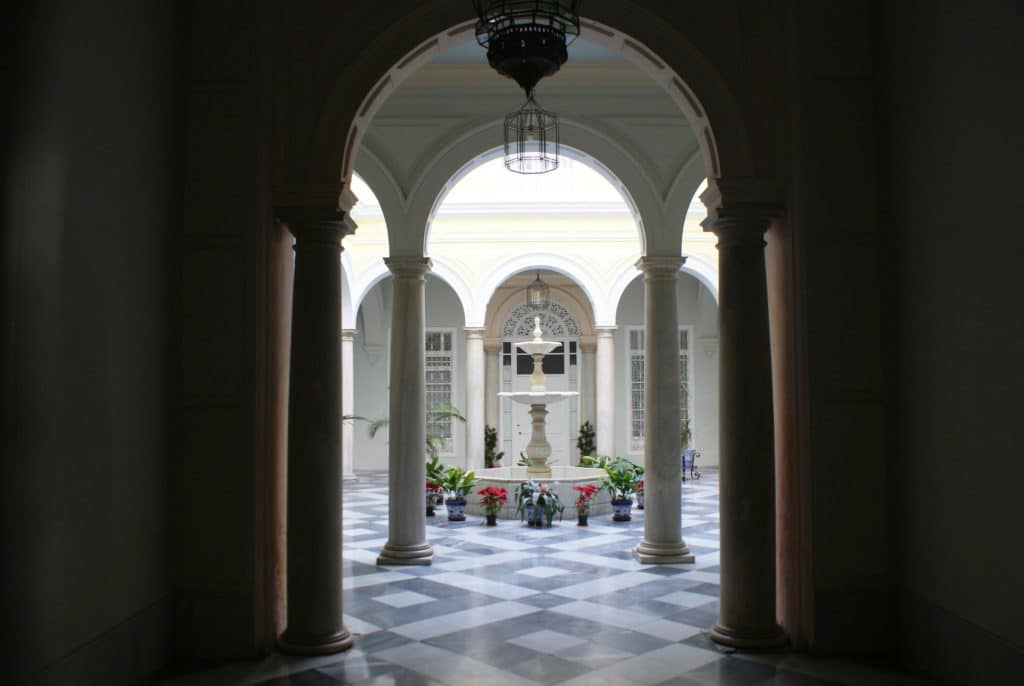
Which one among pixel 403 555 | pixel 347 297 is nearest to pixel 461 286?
pixel 347 297

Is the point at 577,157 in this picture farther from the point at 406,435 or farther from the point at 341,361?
the point at 341,361

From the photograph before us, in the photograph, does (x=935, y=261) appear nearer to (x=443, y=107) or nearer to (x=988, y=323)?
A: (x=988, y=323)

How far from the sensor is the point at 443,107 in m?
8.88

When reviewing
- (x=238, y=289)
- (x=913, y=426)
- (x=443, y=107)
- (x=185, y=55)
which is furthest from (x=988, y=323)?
(x=443, y=107)

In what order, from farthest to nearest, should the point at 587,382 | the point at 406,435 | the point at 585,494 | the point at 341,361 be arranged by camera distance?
1. the point at 587,382
2. the point at 585,494
3. the point at 406,435
4. the point at 341,361

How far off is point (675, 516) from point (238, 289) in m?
5.20

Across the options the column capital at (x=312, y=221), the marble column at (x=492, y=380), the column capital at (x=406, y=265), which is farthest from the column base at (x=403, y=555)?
the marble column at (x=492, y=380)

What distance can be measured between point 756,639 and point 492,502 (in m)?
6.48

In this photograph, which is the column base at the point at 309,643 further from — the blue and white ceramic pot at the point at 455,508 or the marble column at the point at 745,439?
the blue and white ceramic pot at the point at 455,508

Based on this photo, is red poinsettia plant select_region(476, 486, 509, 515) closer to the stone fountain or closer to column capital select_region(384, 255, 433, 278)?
the stone fountain

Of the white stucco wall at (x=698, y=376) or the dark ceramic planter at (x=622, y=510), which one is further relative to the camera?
the white stucco wall at (x=698, y=376)

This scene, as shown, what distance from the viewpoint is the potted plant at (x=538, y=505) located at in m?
11.4

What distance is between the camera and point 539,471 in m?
13.6

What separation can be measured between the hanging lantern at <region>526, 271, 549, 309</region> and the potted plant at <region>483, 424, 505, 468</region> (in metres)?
3.11
